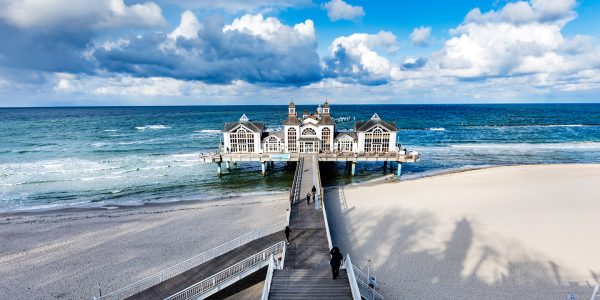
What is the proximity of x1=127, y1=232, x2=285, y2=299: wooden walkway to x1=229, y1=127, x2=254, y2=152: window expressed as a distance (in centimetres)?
2268

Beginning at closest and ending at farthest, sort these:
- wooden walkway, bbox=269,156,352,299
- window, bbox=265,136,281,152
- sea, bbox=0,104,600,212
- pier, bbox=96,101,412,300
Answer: wooden walkway, bbox=269,156,352,299
pier, bbox=96,101,412,300
sea, bbox=0,104,600,212
window, bbox=265,136,281,152

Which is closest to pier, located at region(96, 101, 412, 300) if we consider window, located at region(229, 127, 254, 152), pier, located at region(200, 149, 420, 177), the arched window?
pier, located at region(200, 149, 420, 177)

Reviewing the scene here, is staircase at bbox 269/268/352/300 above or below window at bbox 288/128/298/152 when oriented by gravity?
below

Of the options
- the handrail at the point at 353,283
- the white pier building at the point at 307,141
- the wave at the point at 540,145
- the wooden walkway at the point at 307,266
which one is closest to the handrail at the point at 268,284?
the wooden walkway at the point at 307,266

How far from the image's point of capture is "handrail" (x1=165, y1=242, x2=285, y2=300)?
500 inches

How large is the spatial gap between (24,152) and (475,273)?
64.1m

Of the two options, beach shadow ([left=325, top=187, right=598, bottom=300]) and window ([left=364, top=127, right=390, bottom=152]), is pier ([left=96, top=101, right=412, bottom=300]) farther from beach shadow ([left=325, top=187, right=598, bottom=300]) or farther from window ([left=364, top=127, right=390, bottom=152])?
window ([left=364, top=127, right=390, bottom=152])

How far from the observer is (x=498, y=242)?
59.5ft

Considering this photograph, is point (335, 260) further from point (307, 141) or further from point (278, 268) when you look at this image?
point (307, 141)

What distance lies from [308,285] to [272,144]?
27.9 meters

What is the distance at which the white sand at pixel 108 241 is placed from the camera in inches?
606

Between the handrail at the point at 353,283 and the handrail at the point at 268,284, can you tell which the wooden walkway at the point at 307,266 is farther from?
the handrail at the point at 353,283

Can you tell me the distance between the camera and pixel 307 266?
1351 cm

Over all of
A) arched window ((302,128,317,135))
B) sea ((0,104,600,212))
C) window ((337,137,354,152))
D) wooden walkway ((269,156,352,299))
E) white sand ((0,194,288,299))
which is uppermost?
arched window ((302,128,317,135))
